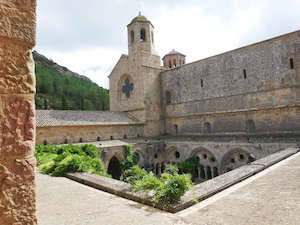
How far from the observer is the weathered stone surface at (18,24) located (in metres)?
1.54

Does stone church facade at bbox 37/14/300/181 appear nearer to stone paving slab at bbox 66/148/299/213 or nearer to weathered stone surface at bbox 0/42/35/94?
stone paving slab at bbox 66/148/299/213

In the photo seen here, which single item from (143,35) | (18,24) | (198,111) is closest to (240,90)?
(198,111)

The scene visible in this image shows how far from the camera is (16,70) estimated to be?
1.59 metres

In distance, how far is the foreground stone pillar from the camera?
151cm

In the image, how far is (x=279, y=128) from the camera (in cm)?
1567

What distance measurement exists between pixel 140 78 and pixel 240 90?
10.3 metres

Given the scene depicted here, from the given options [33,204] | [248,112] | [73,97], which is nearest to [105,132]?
[248,112]

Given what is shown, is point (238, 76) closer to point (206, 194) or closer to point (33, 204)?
point (206, 194)

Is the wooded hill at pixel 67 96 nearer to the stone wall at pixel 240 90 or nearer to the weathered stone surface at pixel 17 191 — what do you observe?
the stone wall at pixel 240 90

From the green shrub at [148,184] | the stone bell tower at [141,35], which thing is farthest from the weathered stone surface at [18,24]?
the stone bell tower at [141,35]

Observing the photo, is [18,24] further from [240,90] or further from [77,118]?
[240,90]

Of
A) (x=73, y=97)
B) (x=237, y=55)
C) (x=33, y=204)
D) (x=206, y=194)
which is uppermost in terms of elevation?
(x=73, y=97)

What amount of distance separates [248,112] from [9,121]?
18.2 metres

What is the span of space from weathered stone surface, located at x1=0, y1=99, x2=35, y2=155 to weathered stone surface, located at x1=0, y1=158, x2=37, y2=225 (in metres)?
0.09
